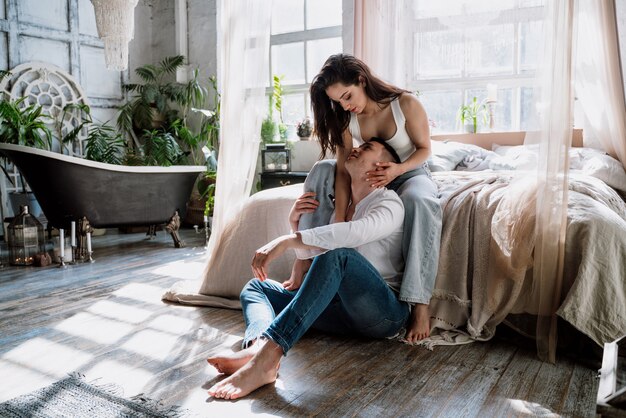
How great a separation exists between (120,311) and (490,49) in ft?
10.6

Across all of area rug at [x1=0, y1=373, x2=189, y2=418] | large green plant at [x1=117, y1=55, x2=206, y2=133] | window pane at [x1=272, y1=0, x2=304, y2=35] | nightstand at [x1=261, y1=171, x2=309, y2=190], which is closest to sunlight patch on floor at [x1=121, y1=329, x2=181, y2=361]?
area rug at [x1=0, y1=373, x2=189, y2=418]

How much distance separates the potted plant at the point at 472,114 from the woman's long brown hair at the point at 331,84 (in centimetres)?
233

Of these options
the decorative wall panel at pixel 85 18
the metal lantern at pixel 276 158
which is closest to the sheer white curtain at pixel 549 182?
the metal lantern at pixel 276 158

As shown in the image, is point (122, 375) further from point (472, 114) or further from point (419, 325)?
point (472, 114)

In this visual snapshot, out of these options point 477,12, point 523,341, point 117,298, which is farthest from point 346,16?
point 523,341

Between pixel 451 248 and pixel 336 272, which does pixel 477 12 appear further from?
pixel 336 272

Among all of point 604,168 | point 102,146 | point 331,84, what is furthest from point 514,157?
point 102,146

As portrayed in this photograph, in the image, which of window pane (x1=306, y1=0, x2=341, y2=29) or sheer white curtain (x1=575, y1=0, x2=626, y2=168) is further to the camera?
window pane (x1=306, y1=0, x2=341, y2=29)

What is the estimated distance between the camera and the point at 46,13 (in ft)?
18.7

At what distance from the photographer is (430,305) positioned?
2338 millimetres

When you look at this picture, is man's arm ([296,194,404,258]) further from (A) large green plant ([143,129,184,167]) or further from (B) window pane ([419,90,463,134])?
(A) large green plant ([143,129,184,167])

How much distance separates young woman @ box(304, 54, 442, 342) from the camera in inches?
86.1

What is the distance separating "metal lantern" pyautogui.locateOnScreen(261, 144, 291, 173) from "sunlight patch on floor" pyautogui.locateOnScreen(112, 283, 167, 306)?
231cm

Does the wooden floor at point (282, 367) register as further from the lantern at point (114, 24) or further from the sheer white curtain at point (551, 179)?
the lantern at point (114, 24)
